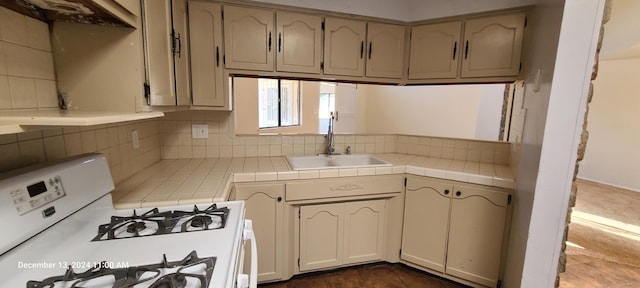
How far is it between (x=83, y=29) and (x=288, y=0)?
1.24m

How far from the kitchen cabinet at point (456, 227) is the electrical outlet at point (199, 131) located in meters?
1.57

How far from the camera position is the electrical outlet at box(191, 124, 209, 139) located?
6.76ft

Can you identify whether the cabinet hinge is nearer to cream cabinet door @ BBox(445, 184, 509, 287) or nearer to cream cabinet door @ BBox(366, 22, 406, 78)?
cream cabinet door @ BBox(366, 22, 406, 78)

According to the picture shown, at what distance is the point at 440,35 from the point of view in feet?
6.61

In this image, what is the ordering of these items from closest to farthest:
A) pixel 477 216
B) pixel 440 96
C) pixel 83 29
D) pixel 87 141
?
pixel 83 29 < pixel 87 141 < pixel 477 216 < pixel 440 96

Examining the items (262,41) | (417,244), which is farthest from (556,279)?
(262,41)

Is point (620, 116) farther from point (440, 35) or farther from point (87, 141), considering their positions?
point (87, 141)

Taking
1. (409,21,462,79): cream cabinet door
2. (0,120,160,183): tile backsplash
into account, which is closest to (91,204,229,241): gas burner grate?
(0,120,160,183): tile backsplash

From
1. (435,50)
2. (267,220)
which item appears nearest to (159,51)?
(267,220)

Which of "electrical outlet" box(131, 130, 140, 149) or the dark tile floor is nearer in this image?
"electrical outlet" box(131, 130, 140, 149)

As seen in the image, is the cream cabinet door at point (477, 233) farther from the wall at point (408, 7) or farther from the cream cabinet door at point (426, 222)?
the wall at point (408, 7)

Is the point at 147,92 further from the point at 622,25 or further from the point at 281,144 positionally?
the point at 622,25

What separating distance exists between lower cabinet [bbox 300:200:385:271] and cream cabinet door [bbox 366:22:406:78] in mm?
1008

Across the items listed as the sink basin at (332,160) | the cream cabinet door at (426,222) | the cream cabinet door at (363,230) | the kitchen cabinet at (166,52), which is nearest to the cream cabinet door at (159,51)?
the kitchen cabinet at (166,52)
